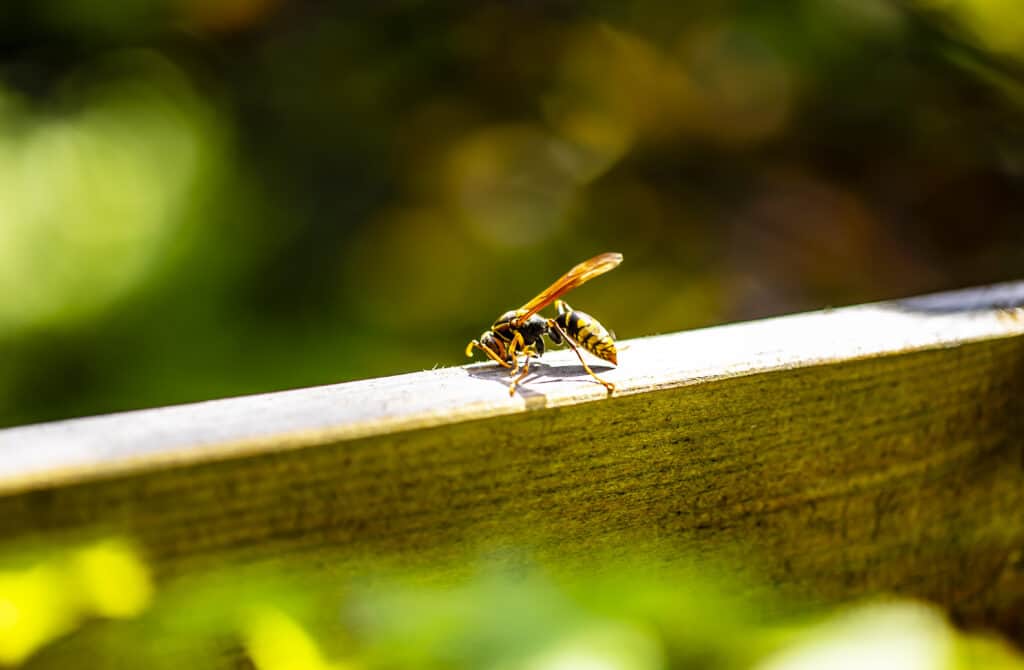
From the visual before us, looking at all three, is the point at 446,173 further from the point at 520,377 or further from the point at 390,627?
the point at 390,627

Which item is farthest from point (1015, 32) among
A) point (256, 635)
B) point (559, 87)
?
point (256, 635)

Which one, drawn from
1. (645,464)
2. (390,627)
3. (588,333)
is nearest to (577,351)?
(588,333)

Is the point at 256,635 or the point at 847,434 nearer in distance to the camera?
the point at 256,635

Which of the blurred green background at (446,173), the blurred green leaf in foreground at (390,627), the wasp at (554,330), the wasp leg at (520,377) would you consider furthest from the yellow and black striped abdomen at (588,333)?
the blurred green background at (446,173)

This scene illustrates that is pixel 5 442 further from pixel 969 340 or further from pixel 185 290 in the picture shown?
pixel 185 290

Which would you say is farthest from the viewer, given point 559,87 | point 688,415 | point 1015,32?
point 559,87

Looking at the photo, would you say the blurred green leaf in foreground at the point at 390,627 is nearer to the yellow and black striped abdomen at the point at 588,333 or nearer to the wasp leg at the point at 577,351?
the wasp leg at the point at 577,351
